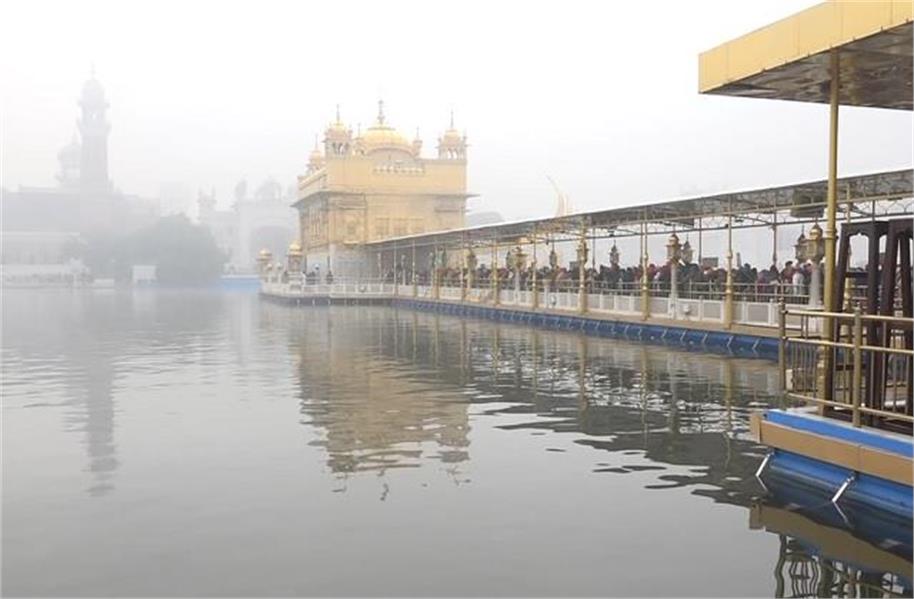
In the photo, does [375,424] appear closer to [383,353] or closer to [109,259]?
[383,353]

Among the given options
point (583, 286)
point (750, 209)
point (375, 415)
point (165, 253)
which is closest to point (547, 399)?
point (375, 415)

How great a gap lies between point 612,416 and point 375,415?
2703 millimetres

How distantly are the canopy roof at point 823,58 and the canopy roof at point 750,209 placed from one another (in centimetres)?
421

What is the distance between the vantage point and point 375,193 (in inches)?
2293

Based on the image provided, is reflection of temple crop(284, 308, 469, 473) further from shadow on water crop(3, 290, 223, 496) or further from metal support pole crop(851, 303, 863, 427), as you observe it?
metal support pole crop(851, 303, 863, 427)

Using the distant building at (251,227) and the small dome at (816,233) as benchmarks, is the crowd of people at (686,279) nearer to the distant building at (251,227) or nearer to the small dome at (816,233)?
the small dome at (816,233)

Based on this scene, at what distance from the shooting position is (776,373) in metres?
14.6

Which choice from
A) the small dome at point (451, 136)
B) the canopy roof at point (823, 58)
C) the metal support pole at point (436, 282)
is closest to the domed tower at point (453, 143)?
the small dome at point (451, 136)

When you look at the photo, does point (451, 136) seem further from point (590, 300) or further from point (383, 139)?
point (590, 300)

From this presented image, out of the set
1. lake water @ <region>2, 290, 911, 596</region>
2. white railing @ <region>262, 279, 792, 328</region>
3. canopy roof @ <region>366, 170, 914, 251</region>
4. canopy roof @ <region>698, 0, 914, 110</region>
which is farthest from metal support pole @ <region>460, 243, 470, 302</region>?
canopy roof @ <region>698, 0, 914, 110</region>

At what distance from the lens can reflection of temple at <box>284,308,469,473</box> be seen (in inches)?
340

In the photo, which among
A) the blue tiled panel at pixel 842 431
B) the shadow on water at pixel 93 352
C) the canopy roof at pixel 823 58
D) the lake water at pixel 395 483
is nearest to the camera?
the lake water at pixel 395 483

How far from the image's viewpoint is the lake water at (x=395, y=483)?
5438mm

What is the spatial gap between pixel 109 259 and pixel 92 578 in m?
93.5
